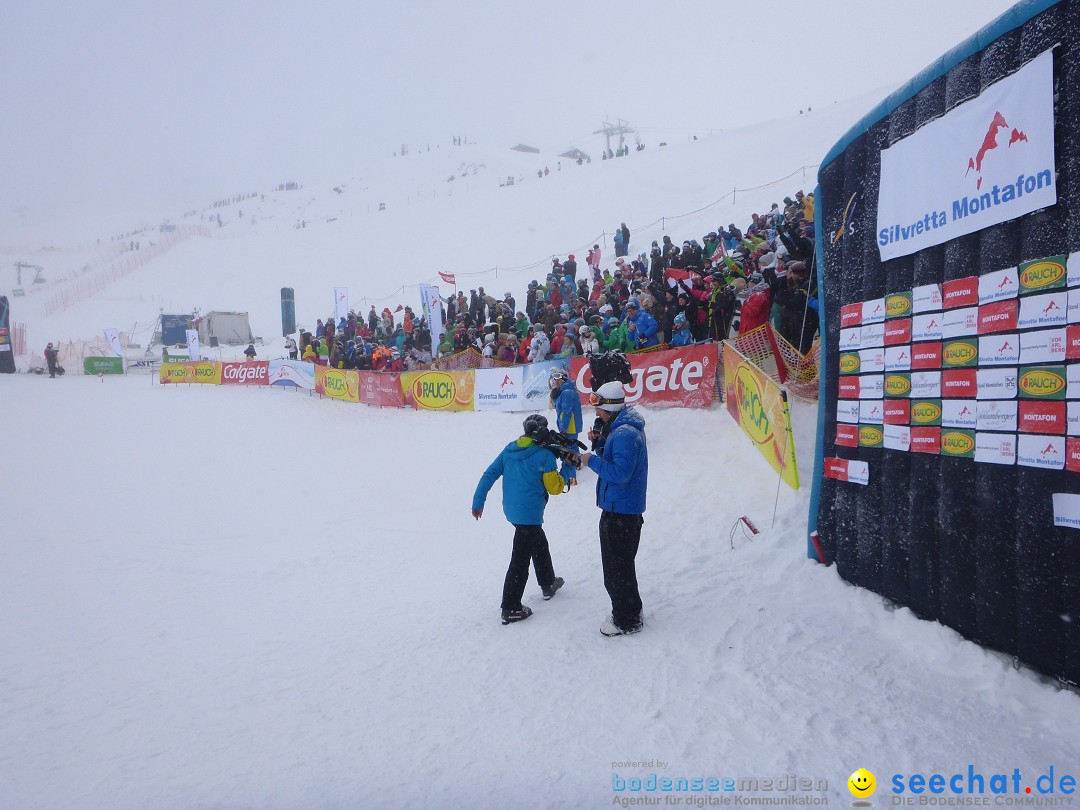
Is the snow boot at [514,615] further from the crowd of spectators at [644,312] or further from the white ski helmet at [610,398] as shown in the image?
the crowd of spectators at [644,312]

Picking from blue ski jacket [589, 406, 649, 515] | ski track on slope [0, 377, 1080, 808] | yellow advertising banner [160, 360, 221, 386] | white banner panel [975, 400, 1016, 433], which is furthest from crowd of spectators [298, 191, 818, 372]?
yellow advertising banner [160, 360, 221, 386]

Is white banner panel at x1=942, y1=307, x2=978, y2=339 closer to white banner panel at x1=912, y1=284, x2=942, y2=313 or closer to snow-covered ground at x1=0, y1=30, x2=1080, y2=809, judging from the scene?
white banner panel at x1=912, y1=284, x2=942, y2=313

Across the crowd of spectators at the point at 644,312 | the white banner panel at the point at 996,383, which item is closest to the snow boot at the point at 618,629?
the white banner panel at the point at 996,383

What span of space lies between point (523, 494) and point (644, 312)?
6238 mm

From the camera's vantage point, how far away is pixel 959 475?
3.31m

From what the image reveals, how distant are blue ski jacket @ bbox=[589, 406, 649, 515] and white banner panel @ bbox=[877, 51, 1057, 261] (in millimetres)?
1989

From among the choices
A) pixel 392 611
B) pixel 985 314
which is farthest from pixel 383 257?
pixel 985 314

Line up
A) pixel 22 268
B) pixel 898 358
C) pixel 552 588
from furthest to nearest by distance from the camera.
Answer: pixel 22 268
pixel 552 588
pixel 898 358

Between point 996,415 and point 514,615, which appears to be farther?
point 514,615

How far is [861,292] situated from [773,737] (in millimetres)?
2930

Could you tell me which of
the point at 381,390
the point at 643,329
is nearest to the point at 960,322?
the point at 643,329

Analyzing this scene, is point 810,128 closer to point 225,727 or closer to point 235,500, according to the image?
point 235,500

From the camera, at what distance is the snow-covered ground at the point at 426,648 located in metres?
Answer: 2.77

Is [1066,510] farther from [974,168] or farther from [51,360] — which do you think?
[51,360]
